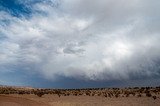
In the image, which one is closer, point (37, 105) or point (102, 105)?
point (37, 105)

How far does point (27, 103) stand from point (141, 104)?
60.4ft

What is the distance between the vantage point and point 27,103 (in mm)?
44438

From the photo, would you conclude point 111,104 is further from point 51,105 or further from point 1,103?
point 1,103

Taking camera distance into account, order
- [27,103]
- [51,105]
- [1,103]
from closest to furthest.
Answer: [1,103]
[27,103]
[51,105]

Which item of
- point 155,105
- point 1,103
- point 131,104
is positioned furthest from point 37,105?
point 155,105

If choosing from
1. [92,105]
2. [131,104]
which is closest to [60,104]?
[92,105]

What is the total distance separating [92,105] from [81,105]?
183 centimetres

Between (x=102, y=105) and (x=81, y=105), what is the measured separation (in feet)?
11.4

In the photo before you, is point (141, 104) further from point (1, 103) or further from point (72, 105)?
point (1, 103)

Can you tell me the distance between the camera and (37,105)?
144ft

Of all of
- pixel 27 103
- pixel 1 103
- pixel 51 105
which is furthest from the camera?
pixel 51 105

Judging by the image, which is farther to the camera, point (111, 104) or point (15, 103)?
point (111, 104)

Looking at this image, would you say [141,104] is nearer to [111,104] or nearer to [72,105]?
[111,104]

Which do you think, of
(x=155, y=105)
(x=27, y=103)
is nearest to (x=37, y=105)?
(x=27, y=103)
